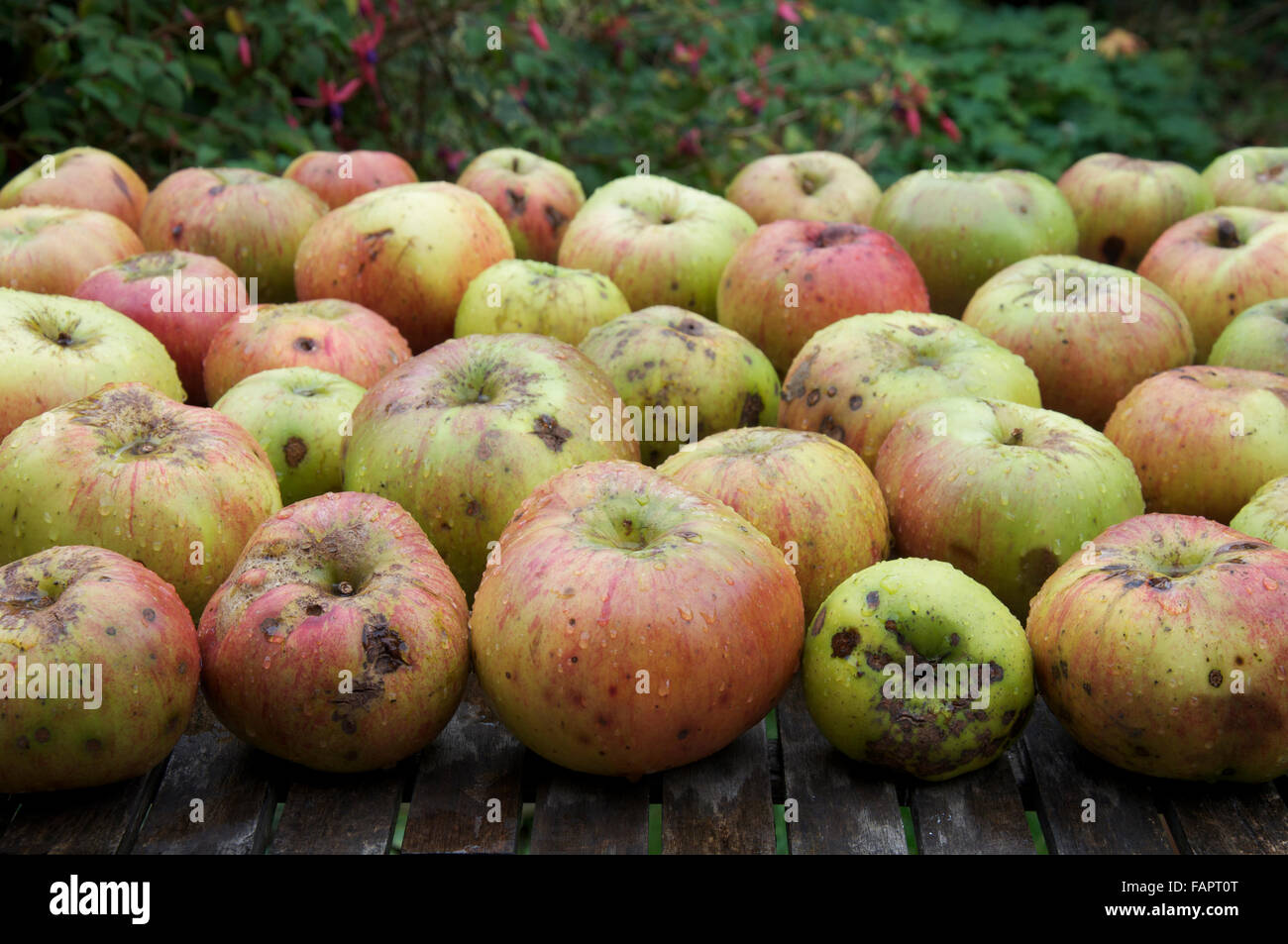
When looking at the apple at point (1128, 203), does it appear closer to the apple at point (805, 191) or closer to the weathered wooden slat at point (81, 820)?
the apple at point (805, 191)

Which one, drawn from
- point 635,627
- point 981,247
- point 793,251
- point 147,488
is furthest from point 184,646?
point 981,247

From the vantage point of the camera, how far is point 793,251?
2.89 meters

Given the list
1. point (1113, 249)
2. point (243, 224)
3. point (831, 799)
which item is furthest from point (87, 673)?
point (1113, 249)

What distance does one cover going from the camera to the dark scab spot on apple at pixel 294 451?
7.80ft

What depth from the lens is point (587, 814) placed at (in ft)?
5.71

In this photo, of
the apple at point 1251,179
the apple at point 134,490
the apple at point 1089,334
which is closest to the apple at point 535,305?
the apple at point 134,490

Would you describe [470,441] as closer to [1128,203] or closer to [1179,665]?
[1179,665]

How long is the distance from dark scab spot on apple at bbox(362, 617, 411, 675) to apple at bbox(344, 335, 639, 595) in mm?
404

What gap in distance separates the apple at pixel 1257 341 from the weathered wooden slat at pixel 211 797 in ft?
6.99

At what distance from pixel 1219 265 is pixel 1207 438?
0.86m

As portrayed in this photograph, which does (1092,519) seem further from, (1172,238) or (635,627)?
(1172,238)

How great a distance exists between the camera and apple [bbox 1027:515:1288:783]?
1.70m

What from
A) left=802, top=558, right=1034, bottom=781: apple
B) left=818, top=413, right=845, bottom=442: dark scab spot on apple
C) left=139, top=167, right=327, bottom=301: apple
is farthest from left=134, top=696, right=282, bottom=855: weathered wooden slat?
left=139, top=167, right=327, bottom=301: apple
